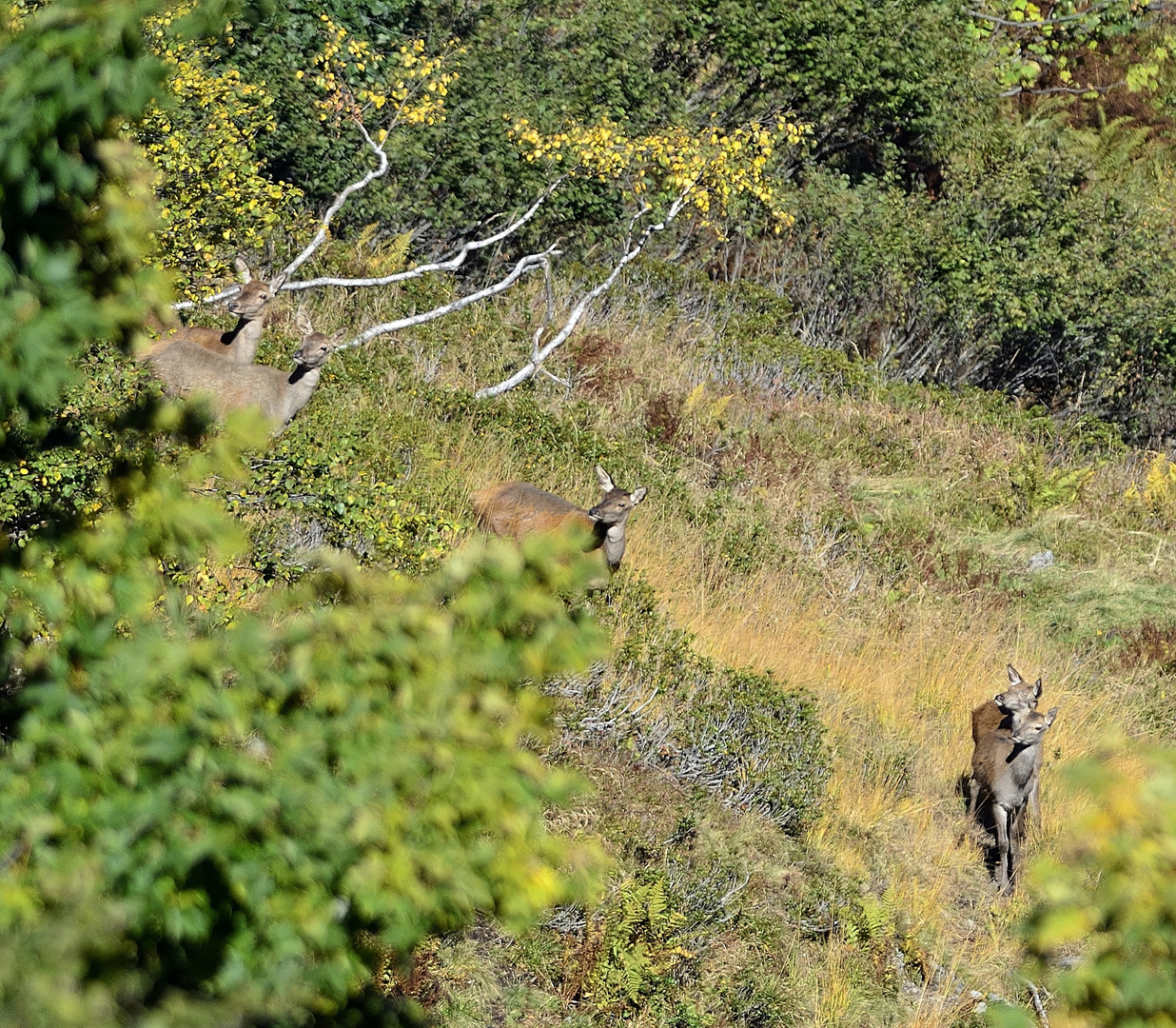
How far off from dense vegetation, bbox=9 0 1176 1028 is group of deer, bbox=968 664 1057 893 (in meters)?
0.26

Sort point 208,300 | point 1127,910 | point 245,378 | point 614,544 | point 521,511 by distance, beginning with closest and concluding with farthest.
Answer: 1. point 1127,910
2. point 245,378
3. point 614,544
4. point 521,511
5. point 208,300

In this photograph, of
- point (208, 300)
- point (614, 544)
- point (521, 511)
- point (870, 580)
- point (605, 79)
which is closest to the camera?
point (614, 544)

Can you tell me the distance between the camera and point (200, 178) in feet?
32.9

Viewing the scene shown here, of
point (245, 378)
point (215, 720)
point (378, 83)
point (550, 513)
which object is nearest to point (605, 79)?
point (378, 83)

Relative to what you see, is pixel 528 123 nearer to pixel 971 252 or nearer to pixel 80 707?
pixel 971 252

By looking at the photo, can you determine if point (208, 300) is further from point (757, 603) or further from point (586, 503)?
point (757, 603)

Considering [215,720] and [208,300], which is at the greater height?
[215,720]

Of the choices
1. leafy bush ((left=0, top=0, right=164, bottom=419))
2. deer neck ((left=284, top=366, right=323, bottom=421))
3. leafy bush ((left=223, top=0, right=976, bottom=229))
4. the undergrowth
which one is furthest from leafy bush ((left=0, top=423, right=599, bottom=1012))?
leafy bush ((left=223, top=0, right=976, bottom=229))

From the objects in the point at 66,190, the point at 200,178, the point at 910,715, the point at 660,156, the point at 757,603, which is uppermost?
the point at 66,190

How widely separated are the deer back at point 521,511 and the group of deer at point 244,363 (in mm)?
1466

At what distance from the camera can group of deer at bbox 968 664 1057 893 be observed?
8.67 metres

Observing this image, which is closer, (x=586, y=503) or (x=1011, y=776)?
(x=1011, y=776)

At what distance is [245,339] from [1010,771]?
229 inches

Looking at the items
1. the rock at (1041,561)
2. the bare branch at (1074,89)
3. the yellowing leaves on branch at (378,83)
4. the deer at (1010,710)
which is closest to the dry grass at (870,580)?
the rock at (1041,561)
